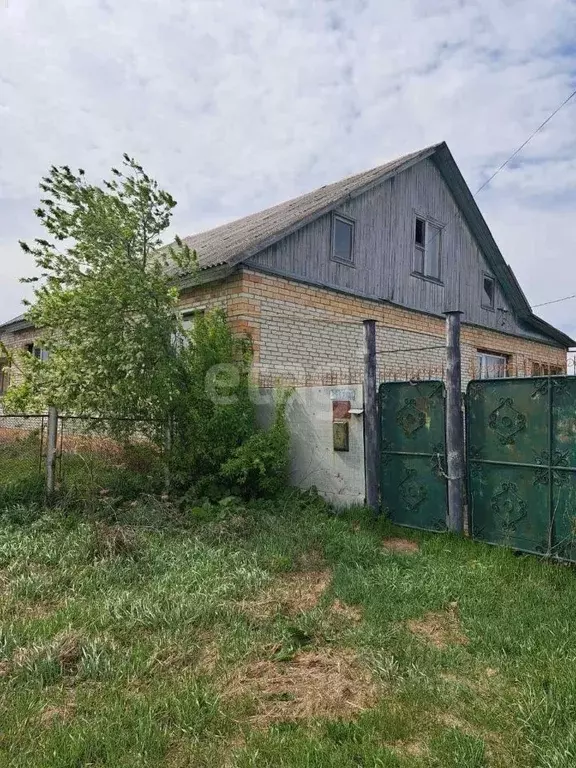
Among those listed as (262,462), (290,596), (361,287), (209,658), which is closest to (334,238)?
(361,287)

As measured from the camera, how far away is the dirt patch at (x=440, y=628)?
3.41m


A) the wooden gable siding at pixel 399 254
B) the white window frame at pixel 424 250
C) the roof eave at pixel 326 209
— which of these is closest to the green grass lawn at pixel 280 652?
the roof eave at pixel 326 209

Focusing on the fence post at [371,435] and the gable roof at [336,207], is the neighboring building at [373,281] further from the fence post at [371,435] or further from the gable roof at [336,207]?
the fence post at [371,435]

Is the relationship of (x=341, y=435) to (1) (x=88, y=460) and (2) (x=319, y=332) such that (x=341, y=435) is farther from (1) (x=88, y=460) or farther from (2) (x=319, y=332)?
(2) (x=319, y=332)

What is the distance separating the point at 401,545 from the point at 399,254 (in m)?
7.93

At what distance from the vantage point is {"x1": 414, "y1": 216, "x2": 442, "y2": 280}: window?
12.5m

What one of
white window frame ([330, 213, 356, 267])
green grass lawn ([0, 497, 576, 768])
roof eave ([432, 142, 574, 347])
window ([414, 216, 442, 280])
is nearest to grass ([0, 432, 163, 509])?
green grass lawn ([0, 497, 576, 768])

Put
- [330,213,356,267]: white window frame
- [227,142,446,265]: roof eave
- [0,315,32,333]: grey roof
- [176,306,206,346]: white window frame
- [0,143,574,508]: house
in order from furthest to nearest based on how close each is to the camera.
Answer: [0,315,32,333]: grey roof
[330,213,356,267]: white window frame
[176,306,206,346]: white window frame
[0,143,574,508]: house
[227,142,446,265]: roof eave

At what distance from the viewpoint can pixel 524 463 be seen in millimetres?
5129

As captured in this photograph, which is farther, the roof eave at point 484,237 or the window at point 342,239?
the roof eave at point 484,237

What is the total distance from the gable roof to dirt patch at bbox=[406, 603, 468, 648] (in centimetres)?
596

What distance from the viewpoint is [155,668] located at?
3.05 m

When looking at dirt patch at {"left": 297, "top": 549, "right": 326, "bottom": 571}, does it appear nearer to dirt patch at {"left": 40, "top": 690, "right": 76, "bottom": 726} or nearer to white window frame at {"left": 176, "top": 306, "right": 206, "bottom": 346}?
dirt patch at {"left": 40, "top": 690, "right": 76, "bottom": 726}

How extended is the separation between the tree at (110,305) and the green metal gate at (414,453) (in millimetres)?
2788
